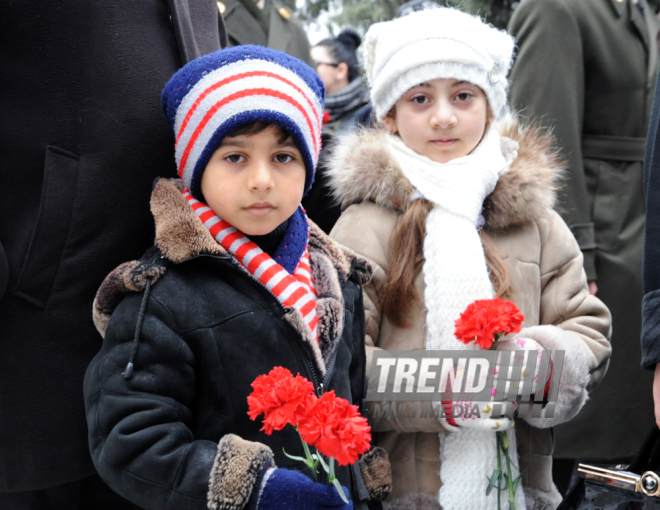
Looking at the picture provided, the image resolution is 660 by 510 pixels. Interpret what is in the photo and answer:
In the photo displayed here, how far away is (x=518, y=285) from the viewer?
2.23 metres

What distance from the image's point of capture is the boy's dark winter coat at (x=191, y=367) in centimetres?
145

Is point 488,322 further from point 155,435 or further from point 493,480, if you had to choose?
point 155,435

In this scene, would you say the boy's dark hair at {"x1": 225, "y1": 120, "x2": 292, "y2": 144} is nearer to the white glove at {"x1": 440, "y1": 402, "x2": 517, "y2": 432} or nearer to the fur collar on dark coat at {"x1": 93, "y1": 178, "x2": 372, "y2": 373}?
the fur collar on dark coat at {"x1": 93, "y1": 178, "x2": 372, "y2": 373}

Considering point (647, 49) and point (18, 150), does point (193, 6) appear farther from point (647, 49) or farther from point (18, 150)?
point (647, 49)

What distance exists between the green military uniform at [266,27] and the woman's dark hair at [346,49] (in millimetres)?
1686

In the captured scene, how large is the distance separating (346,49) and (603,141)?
3.62m

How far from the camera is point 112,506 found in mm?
1939

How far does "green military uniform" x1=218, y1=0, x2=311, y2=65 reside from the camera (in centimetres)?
392

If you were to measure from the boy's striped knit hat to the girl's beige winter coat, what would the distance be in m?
0.56

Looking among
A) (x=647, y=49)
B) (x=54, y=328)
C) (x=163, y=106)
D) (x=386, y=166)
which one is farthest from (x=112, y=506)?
(x=647, y=49)

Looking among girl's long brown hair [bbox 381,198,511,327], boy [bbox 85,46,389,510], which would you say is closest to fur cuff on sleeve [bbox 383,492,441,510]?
boy [bbox 85,46,389,510]

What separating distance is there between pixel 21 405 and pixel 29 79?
2.52ft

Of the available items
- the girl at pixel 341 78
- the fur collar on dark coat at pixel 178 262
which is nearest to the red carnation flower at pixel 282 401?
the fur collar on dark coat at pixel 178 262

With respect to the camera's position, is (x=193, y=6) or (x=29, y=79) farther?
(x=193, y=6)
